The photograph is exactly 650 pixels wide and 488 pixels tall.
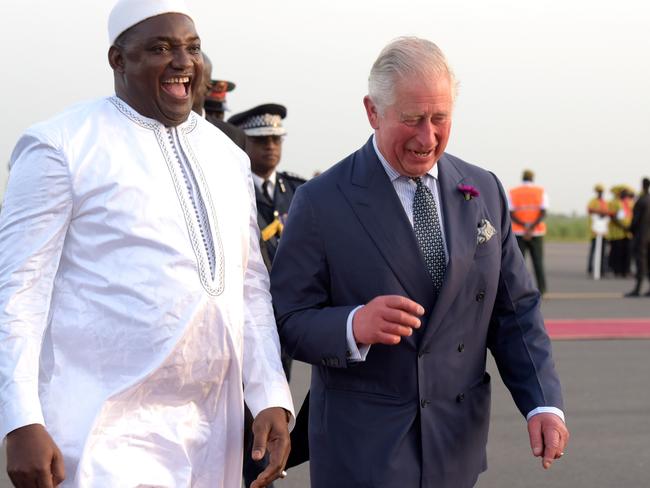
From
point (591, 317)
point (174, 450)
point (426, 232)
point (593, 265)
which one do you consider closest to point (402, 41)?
point (426, 232)

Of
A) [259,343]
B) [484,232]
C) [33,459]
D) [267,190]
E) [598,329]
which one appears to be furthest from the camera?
[598,329]

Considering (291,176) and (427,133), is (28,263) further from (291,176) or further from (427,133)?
(291,176)

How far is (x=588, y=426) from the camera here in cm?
768

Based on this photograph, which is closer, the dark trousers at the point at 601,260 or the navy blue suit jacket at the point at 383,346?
the navy blue suit jacket at the point at 383,346

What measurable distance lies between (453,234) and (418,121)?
35 centimetres

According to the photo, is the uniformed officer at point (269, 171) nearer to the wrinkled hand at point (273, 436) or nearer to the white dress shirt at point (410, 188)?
the white dress shirt at point (410, 188)

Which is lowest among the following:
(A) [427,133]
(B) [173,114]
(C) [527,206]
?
(C) [527,206]

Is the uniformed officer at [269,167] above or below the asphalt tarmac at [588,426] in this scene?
above

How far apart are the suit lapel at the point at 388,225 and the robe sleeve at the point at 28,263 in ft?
3.08

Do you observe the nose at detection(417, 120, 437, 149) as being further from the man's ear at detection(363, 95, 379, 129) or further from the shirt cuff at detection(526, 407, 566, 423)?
the shirt cuff at detection(526, 407, 566, 423)

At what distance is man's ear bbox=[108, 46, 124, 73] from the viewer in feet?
9.43

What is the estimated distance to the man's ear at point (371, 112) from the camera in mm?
3265

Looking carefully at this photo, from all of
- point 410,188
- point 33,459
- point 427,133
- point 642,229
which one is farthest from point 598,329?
point 33,459

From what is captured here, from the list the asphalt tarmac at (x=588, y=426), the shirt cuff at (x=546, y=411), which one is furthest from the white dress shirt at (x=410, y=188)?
the asphalt tarmac at (x=588, y=426)
